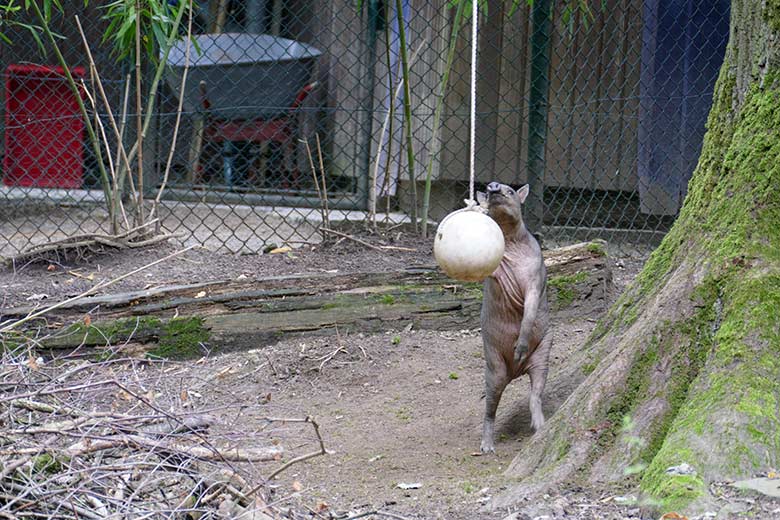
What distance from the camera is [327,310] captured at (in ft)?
17.9

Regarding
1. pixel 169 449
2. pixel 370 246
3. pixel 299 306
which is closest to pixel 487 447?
pixel 169 449

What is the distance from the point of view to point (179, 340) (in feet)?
17.4

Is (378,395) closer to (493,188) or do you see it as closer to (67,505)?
(493,188)

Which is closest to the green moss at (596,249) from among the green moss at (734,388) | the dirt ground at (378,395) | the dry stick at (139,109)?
the dirt ground at (378,395)

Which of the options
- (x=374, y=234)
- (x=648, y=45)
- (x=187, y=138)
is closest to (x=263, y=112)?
(x=187, y=138)

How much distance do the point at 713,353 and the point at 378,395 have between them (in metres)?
2.15

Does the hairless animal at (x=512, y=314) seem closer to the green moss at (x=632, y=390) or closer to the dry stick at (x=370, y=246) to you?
the green moss at (x=632, y=390)

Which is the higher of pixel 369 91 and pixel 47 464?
pixel 369 91

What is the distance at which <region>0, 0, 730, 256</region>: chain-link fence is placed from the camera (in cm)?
752

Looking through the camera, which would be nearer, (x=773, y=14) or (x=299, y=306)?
(x=773, y=14)

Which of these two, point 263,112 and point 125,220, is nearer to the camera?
point 125,220

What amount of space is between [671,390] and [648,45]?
5031 mm

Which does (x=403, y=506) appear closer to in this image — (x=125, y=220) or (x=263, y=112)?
(x=125, y=220)

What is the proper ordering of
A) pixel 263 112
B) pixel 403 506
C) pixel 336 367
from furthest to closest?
pixel 263 112
pixel 336 367
pixel 403 506
